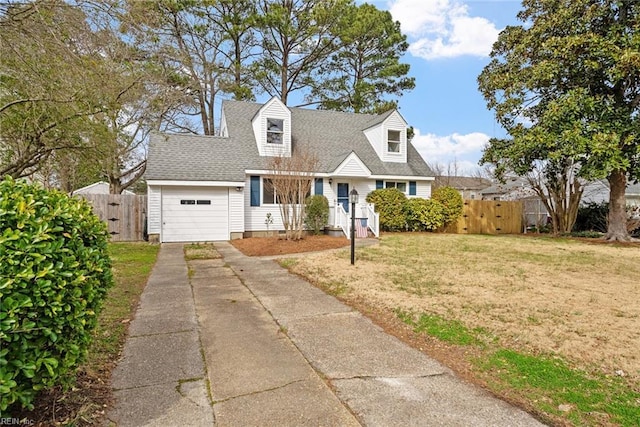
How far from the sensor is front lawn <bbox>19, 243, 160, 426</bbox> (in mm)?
2355

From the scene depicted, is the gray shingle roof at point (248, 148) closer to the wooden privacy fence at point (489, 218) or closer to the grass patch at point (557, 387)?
the wooden privacy fence at point (489, 218)

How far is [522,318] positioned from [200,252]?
29.9ft

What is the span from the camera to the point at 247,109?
1781cm

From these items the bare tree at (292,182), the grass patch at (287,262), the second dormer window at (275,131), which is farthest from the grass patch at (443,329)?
the second dormer window at (275,131)

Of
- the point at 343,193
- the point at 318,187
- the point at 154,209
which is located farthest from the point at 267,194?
the point at 154,209

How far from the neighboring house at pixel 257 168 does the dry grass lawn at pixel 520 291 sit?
5.73 metres

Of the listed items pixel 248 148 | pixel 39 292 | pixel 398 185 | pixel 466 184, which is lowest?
pixel 39 292

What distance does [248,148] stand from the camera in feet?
52.1

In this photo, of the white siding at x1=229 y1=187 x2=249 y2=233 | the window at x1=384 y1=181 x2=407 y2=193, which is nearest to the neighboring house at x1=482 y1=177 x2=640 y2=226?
the window at x1=384 y1=181 x2=407 y2=193

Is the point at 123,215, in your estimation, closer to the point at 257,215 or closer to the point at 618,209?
the point at 257,215

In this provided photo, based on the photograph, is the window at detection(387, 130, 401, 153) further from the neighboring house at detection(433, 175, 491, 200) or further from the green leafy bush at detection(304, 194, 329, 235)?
the neighboring house at detection(433, 175, 491, 200)

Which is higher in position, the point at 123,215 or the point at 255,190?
the point at 255,190

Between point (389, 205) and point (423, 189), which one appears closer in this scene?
point (389, 205)

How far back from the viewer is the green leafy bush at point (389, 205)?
15.9 metres
